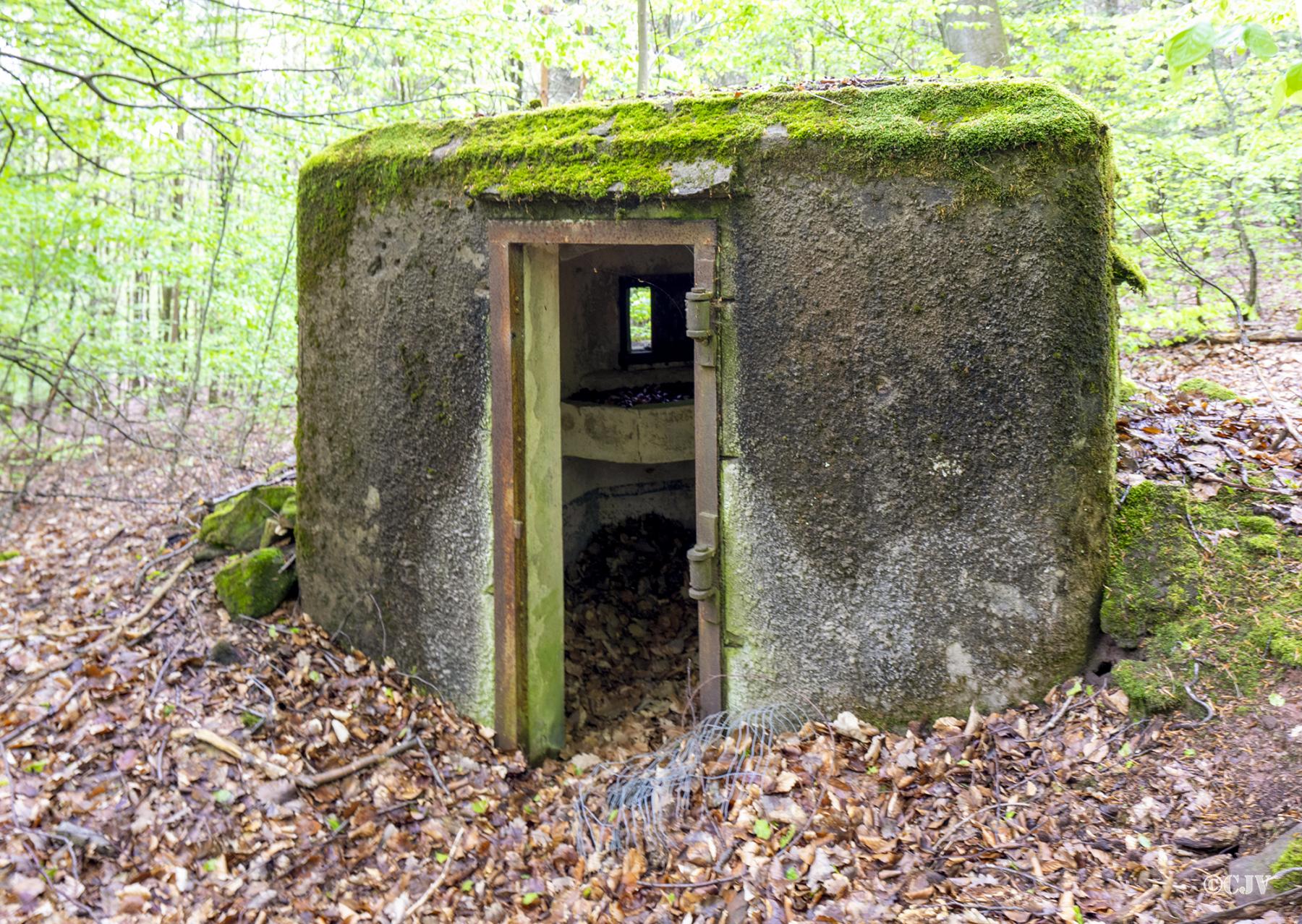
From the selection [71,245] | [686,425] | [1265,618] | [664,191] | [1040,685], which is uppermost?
[71,245]

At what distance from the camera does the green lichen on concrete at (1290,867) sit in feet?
8.48

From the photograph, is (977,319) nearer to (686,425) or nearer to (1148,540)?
(1148,540)

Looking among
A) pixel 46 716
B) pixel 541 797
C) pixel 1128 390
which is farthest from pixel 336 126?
pixel 1128 390

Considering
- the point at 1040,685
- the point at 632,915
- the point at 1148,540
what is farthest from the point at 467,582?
the point at 1148,540

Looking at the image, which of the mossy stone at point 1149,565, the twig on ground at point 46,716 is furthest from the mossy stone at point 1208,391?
the twig on ground at point 46,716

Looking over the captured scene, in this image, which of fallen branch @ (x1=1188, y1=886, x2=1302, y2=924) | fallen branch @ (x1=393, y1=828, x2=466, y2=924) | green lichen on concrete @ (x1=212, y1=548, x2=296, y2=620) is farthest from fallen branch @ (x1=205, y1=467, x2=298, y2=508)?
fallen branch @ (x1=1188, y1=886, x2=1302, y2=924)

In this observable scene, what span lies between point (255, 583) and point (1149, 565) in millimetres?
5023

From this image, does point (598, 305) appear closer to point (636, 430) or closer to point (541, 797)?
point (636, 430)

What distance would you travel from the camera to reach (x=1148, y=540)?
156 inches

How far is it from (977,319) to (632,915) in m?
2.65

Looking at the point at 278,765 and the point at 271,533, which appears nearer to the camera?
the point at 278,765

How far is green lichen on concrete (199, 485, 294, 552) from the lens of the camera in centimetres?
640

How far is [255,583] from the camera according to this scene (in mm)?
5914

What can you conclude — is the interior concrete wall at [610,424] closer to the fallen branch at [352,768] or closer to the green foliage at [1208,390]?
the fallen branch at [352,768]
